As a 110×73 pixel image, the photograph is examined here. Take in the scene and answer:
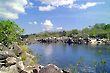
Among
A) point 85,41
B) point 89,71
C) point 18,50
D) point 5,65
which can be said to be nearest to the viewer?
point 5,65

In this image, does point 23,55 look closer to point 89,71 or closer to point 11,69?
point 11,69

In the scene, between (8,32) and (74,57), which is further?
(74,57)

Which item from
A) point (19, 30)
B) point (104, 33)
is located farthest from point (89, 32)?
point (19, 30)

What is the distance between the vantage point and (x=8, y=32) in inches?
1561

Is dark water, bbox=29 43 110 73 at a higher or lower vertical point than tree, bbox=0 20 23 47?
lower

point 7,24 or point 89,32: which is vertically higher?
point 7,24

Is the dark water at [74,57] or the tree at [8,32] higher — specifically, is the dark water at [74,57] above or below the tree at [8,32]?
below

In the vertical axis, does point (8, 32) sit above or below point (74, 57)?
above

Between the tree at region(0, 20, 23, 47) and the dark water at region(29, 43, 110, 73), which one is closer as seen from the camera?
the dark water at region(29, 43, 110, 73)

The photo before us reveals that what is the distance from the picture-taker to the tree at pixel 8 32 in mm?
37812

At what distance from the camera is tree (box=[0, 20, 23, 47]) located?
37.8m

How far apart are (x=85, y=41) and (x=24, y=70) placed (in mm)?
138201

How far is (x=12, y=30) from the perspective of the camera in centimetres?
4003

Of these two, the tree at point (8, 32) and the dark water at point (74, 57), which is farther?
the tree at point (8, 32)
